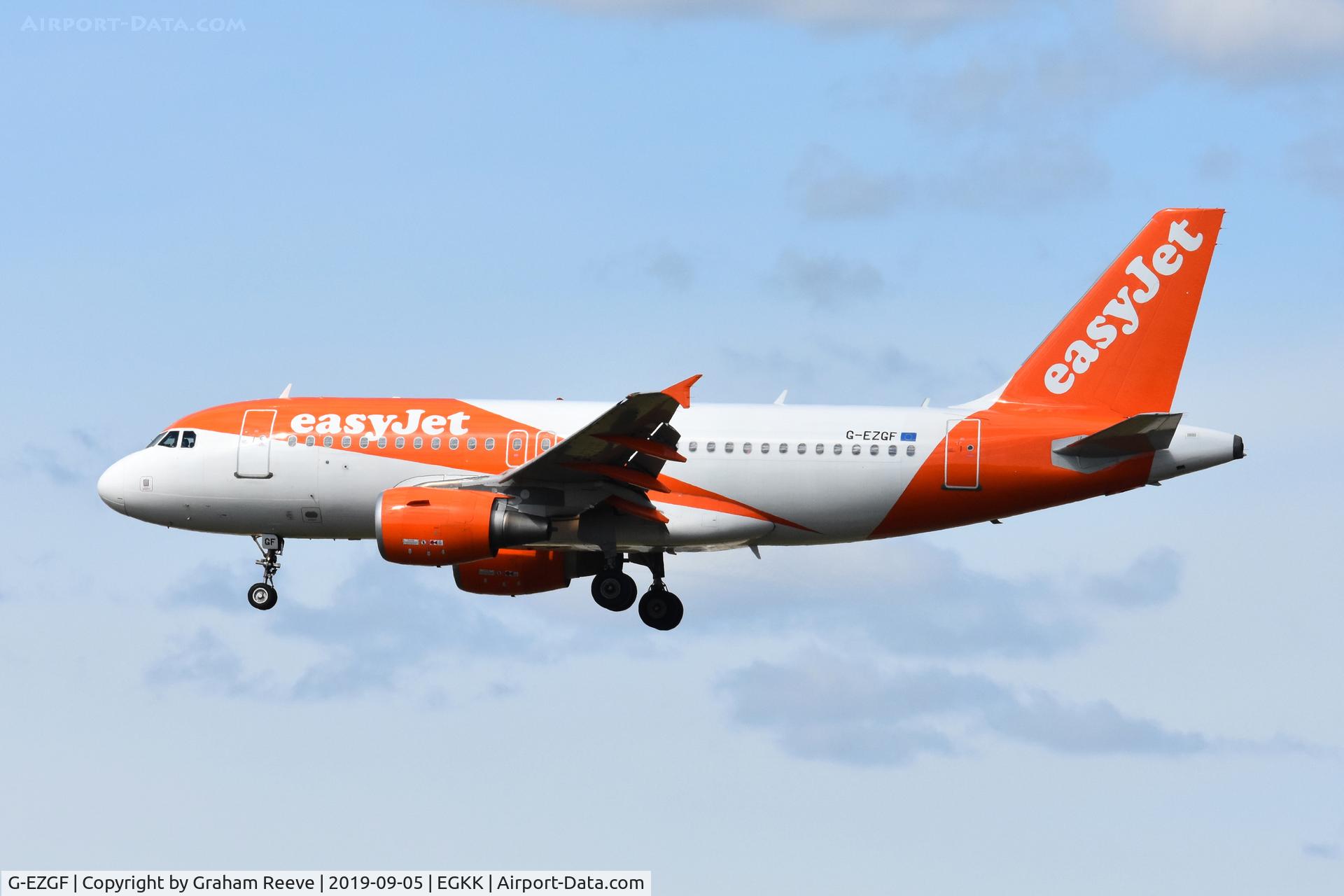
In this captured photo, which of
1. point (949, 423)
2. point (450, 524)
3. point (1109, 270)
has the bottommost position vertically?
point (450, 524)

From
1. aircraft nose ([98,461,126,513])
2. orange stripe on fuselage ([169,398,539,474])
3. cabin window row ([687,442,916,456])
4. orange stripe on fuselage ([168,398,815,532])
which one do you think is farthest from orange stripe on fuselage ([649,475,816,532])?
aircraft nose ([98,461,126,513])

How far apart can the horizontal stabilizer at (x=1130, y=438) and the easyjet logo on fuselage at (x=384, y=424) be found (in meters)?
14.4

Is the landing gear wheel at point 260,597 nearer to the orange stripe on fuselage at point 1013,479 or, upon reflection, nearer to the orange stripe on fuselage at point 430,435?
the orange stripe on fuselage at point 430,435

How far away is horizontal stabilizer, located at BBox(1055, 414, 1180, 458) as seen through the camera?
42688mm

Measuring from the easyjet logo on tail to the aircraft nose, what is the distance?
912 inches

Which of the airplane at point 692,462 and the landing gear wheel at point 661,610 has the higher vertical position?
the airplane at point 692,462

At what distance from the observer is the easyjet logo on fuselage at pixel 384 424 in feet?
151

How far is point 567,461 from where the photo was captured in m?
43.4

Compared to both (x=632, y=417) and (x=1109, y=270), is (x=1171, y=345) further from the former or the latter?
(x=632, y=417)

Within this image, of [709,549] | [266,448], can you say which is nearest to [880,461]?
[709,549]

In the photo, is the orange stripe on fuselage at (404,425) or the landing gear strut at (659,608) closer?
the orange stripe on fuselage at (404,425)

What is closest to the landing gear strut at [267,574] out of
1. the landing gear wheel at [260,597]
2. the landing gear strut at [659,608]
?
the landing gear wheel at [260,597]

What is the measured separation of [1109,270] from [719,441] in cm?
1070

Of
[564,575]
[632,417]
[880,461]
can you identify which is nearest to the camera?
[632,417]
